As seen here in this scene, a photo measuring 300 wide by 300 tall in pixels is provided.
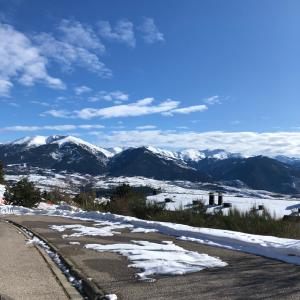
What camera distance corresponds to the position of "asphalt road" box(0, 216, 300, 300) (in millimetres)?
6684

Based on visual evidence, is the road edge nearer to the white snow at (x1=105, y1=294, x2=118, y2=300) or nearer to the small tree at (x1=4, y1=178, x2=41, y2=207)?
the white snow at (x1=105, y1=294, x2=118, y2=300)

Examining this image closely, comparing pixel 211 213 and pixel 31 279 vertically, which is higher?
pixel 211 213

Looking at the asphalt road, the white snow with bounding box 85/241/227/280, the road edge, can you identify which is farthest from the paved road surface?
the white snow with bounding box 85/241/227/280

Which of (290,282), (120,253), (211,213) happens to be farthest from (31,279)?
(211,213)

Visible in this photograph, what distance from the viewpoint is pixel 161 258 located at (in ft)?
30.9

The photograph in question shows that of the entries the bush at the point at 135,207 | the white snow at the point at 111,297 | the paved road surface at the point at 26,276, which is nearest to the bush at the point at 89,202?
the bush at the point at 135,207

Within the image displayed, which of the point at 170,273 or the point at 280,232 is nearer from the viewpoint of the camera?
the point at 170,273

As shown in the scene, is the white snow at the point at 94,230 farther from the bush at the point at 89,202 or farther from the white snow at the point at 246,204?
the bush at the point at 89,202

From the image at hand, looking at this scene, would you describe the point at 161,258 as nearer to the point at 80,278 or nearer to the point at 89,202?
the point at 80,278

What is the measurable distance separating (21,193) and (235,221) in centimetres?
2792

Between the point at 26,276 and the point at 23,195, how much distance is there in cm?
3351

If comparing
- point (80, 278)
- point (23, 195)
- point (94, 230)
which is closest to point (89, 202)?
point (23, 195)

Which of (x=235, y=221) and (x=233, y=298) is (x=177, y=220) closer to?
(x=235, y=221)

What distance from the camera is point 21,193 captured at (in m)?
40.9
